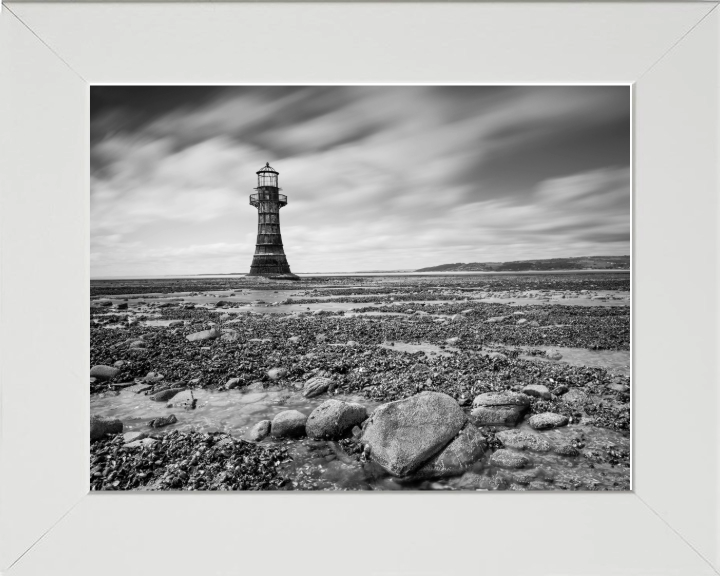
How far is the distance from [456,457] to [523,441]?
1.58 feet

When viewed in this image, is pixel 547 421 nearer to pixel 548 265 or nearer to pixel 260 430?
pixel 548 265

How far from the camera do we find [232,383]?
2.63 meters

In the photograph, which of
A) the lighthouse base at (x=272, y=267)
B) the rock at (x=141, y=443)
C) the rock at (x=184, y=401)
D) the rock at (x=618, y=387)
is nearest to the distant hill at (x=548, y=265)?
the rock at (x=618, y=387)

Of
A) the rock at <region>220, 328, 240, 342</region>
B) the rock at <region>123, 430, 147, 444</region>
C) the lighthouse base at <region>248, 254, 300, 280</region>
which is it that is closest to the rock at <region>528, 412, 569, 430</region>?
the lighthouse base at <region>248, 254, 300, 280</region>

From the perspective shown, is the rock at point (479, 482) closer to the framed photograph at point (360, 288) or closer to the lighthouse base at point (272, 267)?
the framed photograph at point (360, 288)

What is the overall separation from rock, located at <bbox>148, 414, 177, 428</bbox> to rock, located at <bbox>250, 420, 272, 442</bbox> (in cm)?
57

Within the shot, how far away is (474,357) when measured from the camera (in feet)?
9.15

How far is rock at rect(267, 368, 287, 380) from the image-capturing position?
2.68m

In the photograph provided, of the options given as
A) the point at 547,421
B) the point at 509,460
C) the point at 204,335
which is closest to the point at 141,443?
the point at 204,335

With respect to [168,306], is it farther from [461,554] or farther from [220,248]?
[461,554]
